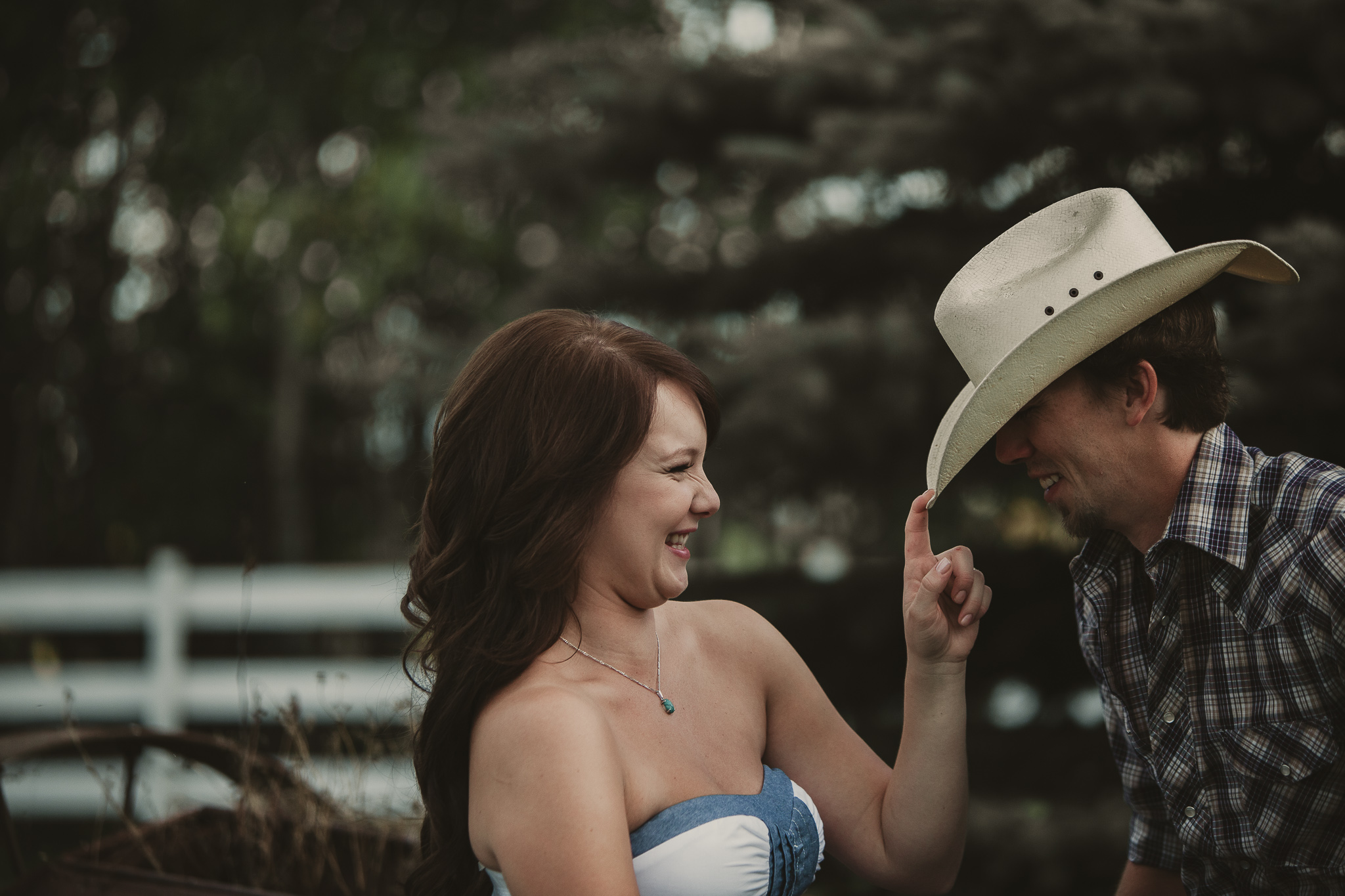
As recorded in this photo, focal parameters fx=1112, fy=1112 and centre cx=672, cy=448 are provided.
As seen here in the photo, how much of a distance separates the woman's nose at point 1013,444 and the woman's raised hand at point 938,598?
164mm

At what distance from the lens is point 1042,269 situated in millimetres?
1926

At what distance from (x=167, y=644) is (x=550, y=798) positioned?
5544 millimetres

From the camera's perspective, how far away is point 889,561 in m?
4.39

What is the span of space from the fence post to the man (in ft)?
18.4

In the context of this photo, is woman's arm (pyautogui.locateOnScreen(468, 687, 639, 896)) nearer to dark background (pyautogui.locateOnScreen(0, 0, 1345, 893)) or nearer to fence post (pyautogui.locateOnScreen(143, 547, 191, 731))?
dark background (pyautogui.locateOnScreen(0, 0, 1345, 893))

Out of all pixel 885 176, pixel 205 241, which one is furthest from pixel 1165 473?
pixel 205 241

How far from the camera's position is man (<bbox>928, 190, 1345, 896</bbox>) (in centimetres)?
181

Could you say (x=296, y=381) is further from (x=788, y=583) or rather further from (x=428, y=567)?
(x=428, y=567)

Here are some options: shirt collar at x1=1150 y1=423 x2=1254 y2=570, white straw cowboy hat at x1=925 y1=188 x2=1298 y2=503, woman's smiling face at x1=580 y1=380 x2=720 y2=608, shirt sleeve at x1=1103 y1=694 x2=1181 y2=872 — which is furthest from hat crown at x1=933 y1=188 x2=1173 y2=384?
shirt sleeve at x1=1103 y1=694 x2=1181 y2=872

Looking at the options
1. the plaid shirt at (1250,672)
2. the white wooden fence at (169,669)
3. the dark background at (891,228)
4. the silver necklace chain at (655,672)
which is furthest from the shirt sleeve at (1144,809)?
the white wooden fence at (169,669)

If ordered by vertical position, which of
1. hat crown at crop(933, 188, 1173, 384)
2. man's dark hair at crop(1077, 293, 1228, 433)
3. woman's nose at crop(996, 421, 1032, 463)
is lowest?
woman's nose at crop(996, 421, 1032, 463)

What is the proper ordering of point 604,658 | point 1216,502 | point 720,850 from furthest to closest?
point 604,658
point 1216,502
point 720,850

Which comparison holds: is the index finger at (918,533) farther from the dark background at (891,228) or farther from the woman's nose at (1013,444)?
the dark background at (891,228)

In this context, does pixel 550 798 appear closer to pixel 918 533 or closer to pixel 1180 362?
pixel 918 533
